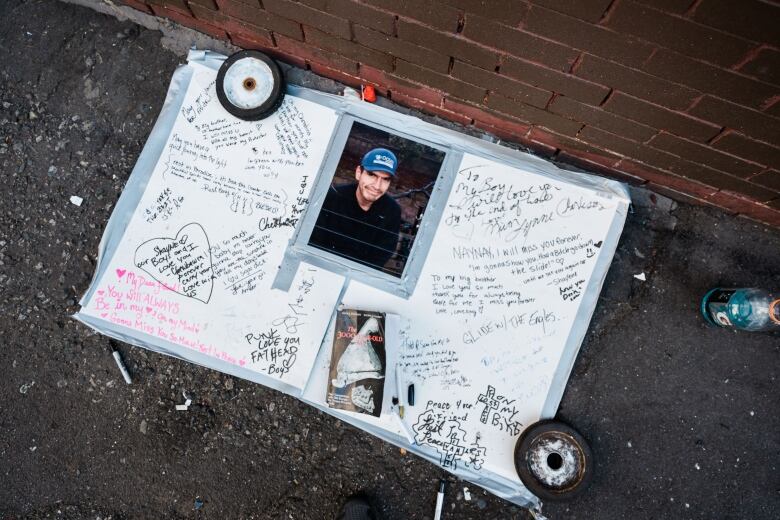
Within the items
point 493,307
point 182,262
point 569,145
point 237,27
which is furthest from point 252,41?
point 493,307

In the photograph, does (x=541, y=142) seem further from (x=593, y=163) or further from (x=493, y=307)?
(x=493, y=307)

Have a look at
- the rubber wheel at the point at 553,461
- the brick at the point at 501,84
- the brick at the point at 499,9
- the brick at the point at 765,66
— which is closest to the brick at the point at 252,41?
the brick at the point at 501,84

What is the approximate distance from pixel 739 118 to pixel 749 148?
0.15 m

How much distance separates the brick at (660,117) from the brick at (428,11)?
523 millimetres

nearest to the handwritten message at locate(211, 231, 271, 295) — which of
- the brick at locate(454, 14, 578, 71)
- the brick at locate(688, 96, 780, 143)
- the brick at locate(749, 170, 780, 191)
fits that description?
the brick at locate(454, 14, 578, 71)

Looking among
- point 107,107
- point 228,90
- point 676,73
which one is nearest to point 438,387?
point 676,73

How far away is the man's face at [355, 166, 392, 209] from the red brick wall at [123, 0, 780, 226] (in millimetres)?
312

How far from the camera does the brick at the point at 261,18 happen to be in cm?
154

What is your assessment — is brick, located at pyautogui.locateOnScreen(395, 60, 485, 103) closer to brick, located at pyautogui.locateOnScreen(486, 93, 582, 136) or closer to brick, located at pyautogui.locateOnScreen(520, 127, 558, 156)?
brick, located at pyautogui.locateOnScreen(486, 93, 582, 136)

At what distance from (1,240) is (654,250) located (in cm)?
252

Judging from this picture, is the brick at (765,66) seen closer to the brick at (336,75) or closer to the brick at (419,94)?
the brick at (419,94)

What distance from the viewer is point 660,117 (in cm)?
135

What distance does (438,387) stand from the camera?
1.64 meters

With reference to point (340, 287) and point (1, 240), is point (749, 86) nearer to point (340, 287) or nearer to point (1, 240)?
point (340, 287)
